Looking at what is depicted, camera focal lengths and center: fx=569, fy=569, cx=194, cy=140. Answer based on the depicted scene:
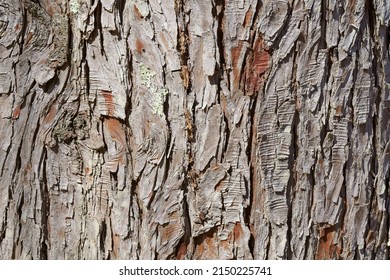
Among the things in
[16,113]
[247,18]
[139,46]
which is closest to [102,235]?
[16,113]

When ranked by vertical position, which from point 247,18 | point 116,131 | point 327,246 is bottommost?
point 327,246

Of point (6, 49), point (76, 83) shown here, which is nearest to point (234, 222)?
point (76, 83)

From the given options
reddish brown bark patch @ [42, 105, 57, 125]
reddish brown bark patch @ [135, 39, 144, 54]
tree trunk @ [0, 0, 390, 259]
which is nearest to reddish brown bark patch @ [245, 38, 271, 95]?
tree trunk @ [0, 0, 390, 259]

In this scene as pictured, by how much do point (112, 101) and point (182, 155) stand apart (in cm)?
21

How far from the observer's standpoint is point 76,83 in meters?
1.40

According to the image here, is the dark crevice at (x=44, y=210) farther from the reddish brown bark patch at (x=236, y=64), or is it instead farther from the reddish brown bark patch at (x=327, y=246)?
the reddish brown bark patch at (x=327, y=246)

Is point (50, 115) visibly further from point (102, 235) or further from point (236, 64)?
point (236, 64)

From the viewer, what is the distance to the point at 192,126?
1.36 m

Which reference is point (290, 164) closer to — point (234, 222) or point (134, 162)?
point (234, 222)

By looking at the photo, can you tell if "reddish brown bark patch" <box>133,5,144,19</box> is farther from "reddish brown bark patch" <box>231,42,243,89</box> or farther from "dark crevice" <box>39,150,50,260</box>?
"dark crevice" <box>39,150,50,260</box>

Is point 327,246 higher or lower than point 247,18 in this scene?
lower

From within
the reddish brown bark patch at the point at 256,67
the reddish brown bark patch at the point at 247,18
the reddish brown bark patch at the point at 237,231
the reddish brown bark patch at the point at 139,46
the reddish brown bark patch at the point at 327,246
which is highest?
the reddish brown bark patch at the point at 247,18

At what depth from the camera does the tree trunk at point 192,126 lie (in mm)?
1351

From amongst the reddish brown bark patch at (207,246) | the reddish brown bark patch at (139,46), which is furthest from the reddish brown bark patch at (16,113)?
the reddish brown bark patch at (207,246)
